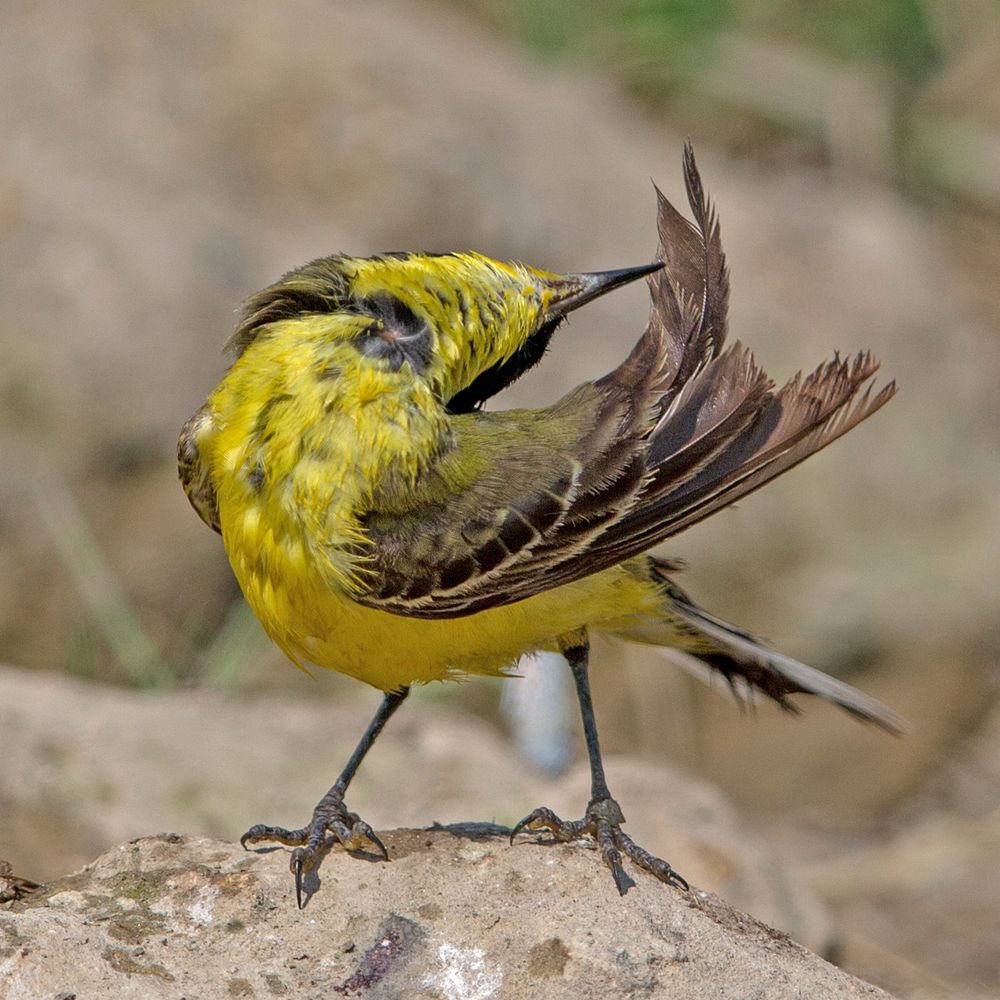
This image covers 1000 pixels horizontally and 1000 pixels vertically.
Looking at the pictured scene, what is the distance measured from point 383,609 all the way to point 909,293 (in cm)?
780

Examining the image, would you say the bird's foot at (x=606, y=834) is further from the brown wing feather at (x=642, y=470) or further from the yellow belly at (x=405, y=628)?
the brown wing feather at (x=642, y=470)

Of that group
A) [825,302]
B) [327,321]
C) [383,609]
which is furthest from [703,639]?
[825,302]

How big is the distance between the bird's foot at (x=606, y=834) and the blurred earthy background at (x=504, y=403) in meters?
2.15

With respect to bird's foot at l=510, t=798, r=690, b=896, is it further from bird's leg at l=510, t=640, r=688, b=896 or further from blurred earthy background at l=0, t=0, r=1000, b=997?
blurred earthy background at l=0, t=0, r=1000, b=997

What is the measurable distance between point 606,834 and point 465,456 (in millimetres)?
1160

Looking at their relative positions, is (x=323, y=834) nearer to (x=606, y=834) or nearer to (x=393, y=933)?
(x=393, y=933)

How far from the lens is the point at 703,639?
521cm

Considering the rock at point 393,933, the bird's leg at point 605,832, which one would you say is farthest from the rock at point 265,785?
the rock at point 393,933

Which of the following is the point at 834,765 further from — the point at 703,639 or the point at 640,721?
the point at 703,639

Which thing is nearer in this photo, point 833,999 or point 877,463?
point 833,999

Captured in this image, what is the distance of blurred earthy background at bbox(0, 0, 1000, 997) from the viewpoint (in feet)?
26.8

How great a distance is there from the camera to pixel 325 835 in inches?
183

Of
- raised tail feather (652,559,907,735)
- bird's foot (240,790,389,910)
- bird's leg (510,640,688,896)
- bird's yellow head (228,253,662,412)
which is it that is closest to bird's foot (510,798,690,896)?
bird's leg (510,640,688,896)

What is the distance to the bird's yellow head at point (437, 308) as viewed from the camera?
15.0 feet
